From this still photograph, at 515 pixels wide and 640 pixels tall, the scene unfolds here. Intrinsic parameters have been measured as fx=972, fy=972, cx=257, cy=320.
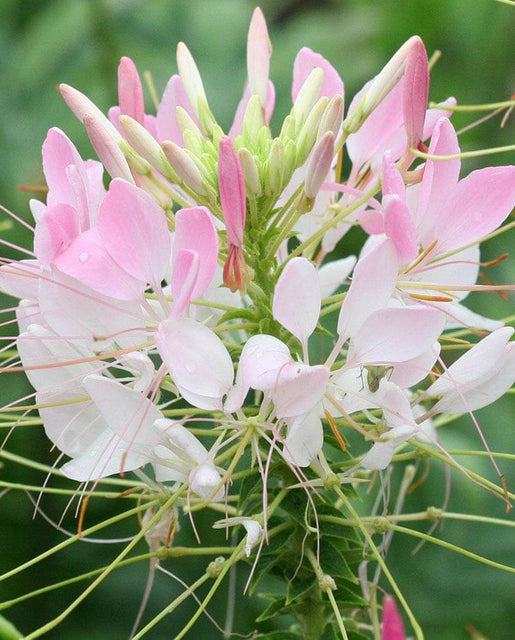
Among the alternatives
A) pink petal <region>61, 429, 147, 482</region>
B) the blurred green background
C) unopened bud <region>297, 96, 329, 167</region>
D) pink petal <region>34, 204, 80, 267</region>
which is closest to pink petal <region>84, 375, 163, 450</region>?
pink petal <region>61, 429, 147, 482</region>

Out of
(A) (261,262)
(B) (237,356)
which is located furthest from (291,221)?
(B) (237,356)

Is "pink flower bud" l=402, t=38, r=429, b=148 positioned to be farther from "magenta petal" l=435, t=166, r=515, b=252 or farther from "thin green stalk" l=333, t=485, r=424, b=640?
"thin green stalk" l=333, t=485, r=424, b=640

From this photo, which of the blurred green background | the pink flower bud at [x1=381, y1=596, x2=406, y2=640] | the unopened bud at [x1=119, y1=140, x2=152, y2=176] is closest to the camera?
the pink flower bud at [x1=381, y1=596, x2=406, y2=640]

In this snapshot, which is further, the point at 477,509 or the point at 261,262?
the point at 477,509

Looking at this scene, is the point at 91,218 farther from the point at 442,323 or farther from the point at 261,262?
the point at 442,323

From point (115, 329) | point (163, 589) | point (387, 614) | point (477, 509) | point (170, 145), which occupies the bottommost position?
point (163, 589)

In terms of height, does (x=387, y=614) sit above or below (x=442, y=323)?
below

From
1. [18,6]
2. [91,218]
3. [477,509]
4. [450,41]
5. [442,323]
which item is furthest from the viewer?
[18,6]
